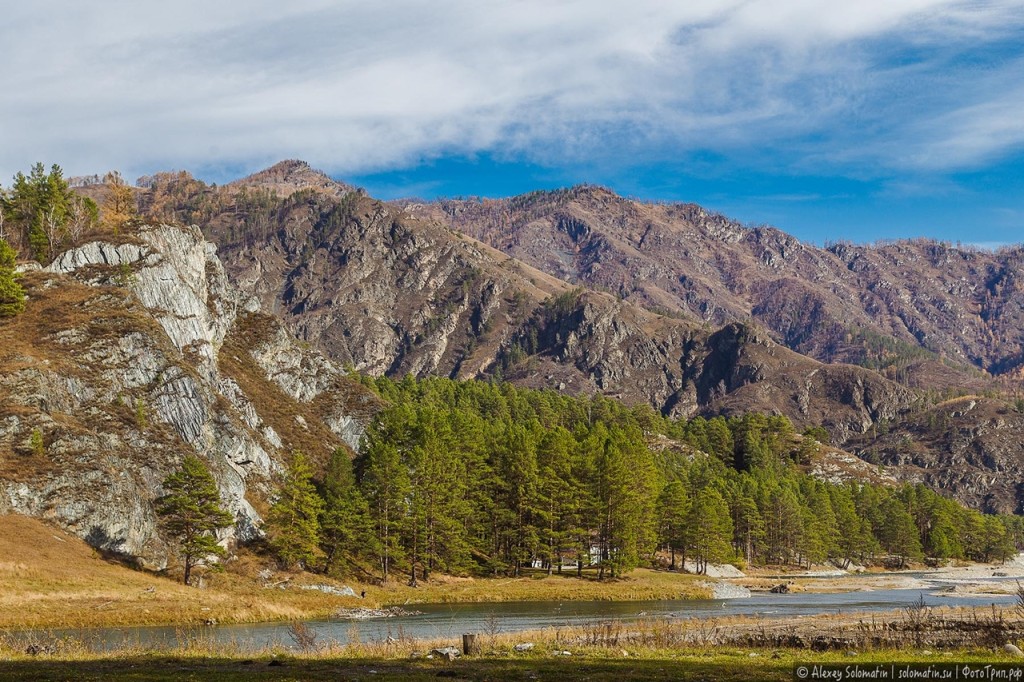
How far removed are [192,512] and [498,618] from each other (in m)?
36.0

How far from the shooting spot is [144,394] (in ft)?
325

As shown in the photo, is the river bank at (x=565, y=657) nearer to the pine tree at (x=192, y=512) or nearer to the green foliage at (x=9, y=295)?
the pine tree at (x=192, y=512)

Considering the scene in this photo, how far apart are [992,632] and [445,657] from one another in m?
24.8

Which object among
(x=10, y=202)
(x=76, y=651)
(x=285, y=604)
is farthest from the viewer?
(x=10, y=202)

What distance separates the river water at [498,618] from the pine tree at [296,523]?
59.4 feet

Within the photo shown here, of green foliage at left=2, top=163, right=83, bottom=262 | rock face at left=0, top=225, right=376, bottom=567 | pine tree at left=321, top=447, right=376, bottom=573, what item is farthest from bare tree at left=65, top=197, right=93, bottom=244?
pine tree at left=321, top=447, right=376, bottom=573

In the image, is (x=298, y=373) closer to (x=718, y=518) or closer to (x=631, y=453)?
(x=631, y=453)

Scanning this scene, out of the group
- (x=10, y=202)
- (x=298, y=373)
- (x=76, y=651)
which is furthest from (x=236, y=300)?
A: (x=76, y=651)

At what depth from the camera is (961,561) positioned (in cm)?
18712

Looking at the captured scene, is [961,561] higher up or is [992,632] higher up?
[992,632]

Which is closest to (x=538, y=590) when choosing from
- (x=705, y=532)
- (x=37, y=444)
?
(x=705, y=532)

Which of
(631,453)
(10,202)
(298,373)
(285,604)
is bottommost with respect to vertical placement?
(285,604)

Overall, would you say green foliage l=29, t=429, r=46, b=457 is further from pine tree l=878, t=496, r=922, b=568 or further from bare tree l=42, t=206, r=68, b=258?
pine tree l=878, t=496, r=922, b=568

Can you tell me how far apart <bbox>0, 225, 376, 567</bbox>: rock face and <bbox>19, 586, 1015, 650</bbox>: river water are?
3205 centimetres
